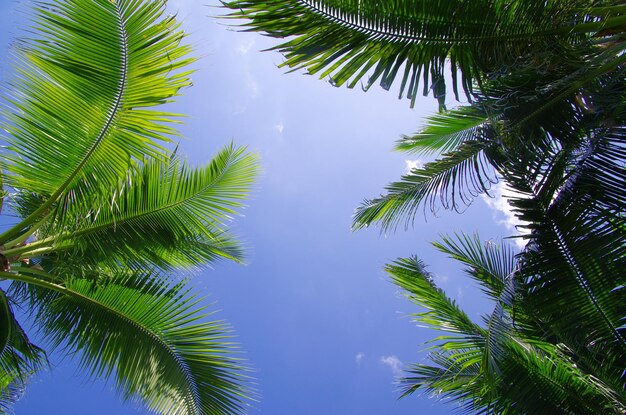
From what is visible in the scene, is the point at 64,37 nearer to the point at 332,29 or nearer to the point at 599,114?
the point at 332,29

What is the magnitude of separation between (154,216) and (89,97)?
161cm

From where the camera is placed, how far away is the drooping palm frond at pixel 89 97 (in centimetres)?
369

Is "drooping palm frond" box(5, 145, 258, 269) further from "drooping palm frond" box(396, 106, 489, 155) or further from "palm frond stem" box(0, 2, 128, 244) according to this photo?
"drooping palm frond" box(396, 106, 489, 155)

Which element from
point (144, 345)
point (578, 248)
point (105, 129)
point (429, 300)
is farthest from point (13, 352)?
point (578, 248)

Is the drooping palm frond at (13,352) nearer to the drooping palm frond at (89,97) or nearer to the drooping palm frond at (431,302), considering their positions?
the drooping palm frond at (89,97)

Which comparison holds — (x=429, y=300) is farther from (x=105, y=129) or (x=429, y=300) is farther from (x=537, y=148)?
(x=105, y=129)

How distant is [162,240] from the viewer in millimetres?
5410

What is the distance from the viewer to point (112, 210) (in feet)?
15.1

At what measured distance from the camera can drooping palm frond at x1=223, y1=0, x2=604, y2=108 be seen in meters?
3.47

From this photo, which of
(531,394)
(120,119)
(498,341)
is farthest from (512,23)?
(120,119)

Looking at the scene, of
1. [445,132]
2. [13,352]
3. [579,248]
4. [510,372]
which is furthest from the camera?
[445,132]

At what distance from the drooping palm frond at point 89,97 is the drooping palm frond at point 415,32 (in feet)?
2.95

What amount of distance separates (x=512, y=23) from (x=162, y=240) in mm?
3739

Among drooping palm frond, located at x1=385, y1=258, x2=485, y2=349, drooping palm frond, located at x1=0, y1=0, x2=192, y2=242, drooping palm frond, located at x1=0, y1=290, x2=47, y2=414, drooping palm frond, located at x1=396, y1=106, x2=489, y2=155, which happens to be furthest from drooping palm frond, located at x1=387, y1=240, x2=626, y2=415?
drooping palm frond, located at x1=0, y1=290, x2=47, y2=414
